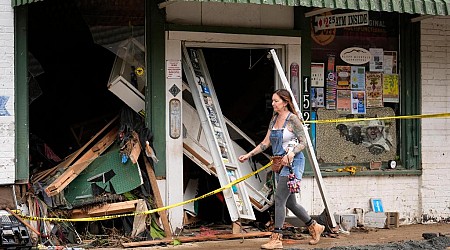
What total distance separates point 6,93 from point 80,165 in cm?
136

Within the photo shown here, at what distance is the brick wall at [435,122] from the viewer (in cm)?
1144

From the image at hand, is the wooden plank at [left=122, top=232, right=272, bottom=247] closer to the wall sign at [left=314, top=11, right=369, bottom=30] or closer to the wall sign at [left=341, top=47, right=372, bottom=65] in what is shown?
the wall sign at [left=341, top=47, right=372, bottom=65]

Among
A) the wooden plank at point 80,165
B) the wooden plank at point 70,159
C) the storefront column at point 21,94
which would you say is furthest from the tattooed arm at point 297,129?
the storefront column at point 21,94

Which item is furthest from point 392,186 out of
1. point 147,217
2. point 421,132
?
point 147,217

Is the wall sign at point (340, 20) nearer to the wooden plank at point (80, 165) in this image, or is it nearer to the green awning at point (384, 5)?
the green awning at point (384, 5)

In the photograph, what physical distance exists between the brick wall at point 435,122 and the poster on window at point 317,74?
159 centimetres

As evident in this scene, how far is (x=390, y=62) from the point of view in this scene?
37.4ft

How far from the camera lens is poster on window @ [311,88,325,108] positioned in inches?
430

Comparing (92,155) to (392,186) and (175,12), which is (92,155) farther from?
(392,186)

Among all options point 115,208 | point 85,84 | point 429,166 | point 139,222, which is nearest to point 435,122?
point 429,166

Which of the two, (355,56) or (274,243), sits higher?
(355,56)

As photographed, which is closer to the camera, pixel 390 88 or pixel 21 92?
pixel 21 92

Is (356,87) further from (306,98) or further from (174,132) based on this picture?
(174,132)

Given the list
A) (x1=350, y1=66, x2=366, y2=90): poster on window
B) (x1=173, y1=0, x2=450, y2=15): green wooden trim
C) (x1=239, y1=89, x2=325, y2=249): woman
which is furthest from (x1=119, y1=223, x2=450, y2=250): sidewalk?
(x1=173, y1=0, x2=450, y2=15): green wooden trim
